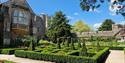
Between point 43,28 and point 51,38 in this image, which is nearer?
point 51,38

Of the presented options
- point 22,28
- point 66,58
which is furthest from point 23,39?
point 66,58

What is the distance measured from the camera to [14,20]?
103 ft

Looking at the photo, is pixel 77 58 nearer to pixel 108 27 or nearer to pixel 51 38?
pixel 51 38

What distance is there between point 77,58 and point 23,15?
20860 mm

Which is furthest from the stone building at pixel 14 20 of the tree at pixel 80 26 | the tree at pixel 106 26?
the tree at pixel 106 26

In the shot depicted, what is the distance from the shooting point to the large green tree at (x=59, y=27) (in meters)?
45.6

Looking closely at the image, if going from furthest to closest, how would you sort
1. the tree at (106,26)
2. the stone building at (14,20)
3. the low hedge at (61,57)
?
1. the tree at (106,26)
2. the stone building at (14,20)
3. the low hedge at (61,57)

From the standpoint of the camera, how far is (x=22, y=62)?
51.9ft

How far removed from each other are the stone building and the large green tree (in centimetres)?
1111

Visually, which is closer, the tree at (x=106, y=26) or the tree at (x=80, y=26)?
the tree at (x=80, y=26)

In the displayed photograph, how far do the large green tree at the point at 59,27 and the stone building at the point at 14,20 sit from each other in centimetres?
1111

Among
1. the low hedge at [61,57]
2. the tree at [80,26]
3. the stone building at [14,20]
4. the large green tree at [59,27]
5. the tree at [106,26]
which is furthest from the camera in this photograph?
the tree at [106,26]

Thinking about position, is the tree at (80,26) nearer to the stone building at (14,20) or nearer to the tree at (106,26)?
the tree at (106,26)

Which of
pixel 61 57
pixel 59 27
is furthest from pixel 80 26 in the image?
pixel 61 57
